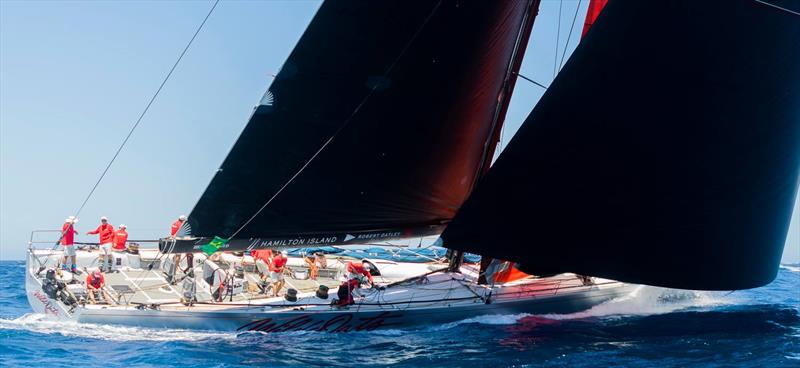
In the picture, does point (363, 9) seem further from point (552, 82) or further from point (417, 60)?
point (552, 82)

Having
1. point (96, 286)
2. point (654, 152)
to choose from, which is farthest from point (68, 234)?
point (654, 152)

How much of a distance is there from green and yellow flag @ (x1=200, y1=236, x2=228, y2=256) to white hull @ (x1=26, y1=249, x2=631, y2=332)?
127 cm

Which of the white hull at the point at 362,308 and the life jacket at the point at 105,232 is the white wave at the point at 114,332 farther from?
the life jacket at the point at 105,232

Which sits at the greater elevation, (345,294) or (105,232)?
(105,232)

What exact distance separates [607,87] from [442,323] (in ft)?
20.5

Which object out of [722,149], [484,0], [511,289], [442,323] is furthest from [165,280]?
[722,149]

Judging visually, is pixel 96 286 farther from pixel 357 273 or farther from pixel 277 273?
pixel 357 273

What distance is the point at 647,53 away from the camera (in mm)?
12969

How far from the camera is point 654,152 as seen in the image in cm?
1320

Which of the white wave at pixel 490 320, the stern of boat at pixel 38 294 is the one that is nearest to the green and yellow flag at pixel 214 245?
the stern of boat at pixel 38 294

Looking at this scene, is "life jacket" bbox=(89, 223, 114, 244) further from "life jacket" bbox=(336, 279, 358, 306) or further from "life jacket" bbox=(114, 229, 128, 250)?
"life jacket" bbox=(336, 279, 358, 306)

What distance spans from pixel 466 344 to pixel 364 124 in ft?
15.7

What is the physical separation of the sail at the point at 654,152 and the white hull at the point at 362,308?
2.60m

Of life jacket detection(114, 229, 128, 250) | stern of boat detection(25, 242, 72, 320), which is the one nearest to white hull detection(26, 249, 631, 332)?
stern of boat detection(25, 242, 72, 320)
